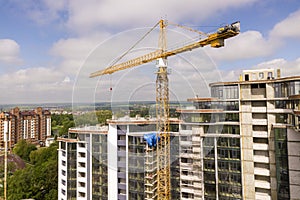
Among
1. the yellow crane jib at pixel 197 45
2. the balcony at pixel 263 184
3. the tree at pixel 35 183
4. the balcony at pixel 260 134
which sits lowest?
the tree at pixel 35 183

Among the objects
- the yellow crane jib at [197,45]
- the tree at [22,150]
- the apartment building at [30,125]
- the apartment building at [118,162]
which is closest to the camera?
the yellow crane jib at [197,45]

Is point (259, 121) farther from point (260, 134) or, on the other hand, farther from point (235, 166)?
point (235, 166)

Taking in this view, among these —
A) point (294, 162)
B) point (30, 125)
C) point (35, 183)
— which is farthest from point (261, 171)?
point (30, 125)

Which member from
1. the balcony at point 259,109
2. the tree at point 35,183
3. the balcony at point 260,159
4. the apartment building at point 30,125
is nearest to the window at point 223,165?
the balcony at point 260,159

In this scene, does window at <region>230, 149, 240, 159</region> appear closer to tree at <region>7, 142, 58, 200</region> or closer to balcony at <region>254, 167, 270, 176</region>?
balcony at <region>254, 167, 270, 176</region>

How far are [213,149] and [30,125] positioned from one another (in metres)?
12.9

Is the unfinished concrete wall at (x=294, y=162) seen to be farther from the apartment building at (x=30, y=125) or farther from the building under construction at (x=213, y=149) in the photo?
the apartment building at (x=30, y=125)

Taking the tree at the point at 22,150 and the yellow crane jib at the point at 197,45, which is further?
the tree at the point at 22,150

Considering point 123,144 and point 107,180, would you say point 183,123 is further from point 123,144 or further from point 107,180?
point 107,180

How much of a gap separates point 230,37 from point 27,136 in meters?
13.6

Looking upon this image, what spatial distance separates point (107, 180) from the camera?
4977 mm

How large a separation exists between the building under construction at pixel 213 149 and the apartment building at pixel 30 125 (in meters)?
9.48

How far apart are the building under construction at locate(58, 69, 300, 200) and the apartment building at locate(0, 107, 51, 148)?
373 inches

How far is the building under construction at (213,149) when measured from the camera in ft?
13.9
